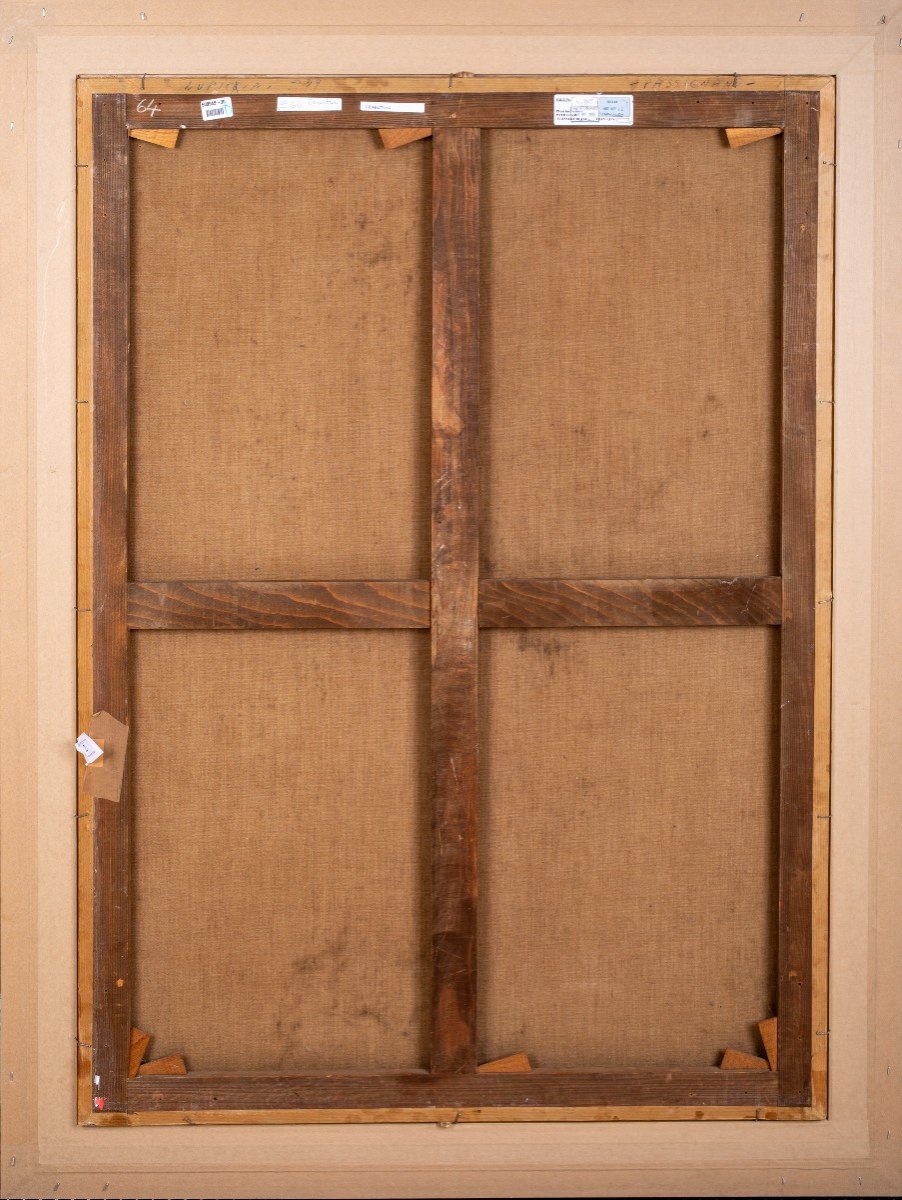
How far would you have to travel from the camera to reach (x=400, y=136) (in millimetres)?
1584

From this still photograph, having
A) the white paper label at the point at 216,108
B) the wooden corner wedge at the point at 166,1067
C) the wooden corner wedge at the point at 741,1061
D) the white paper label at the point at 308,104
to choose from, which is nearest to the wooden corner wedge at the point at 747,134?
the white paper label at the point at 308,104

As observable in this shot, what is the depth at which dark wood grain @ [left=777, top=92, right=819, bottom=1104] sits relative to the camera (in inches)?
63.7

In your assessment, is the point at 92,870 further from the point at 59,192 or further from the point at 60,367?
the point at 59,192

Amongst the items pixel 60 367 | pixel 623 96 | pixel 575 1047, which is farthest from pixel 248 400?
pixel 575 1047

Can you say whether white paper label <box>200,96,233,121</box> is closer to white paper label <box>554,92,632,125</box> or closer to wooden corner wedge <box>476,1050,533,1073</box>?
white paper label <box>554,92,632,125</box>

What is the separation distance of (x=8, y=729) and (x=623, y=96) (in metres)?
1.70

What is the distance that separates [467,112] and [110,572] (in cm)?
111

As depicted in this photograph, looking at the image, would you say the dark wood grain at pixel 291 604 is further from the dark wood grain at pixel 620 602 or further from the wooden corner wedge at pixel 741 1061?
the wooden corner wedge at pixel 741 1061

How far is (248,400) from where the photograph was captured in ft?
5.29

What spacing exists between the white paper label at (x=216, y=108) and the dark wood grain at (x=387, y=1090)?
184 centimetres

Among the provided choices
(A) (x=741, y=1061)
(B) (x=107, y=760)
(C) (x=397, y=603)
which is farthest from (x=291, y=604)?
(A) (x=741, y=1061)

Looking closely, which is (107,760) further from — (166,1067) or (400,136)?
(400,136)

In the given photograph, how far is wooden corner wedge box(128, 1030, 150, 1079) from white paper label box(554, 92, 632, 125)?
76.0 inches

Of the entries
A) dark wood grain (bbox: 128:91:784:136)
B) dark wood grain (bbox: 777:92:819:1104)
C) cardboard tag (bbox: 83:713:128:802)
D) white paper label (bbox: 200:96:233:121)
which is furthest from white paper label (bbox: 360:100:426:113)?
cardboard tag (bbox: 83:713:128:802)
